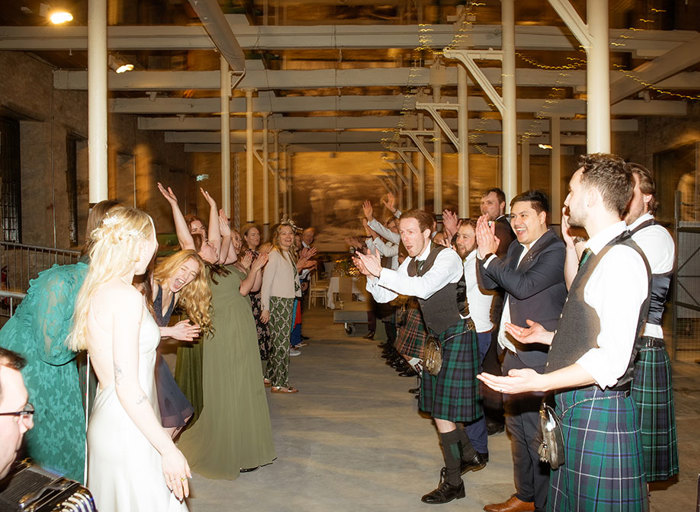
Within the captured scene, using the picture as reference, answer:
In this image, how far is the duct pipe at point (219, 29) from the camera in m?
5.73

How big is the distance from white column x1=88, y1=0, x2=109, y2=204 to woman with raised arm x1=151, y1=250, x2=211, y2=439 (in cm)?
63

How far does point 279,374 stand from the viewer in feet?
21.5

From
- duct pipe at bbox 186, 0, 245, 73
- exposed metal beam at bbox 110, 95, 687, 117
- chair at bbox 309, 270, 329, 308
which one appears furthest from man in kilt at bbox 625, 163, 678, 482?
chair at bbox 309, 270, 329, 308

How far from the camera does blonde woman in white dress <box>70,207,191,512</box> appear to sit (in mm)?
2129

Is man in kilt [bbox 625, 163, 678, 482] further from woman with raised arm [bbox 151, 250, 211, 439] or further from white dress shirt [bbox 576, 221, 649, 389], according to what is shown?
woman with raised arm [bbox 151, 250, 211, 439]

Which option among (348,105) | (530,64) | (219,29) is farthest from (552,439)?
(530,64)

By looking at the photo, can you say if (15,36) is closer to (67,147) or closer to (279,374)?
(67,147)

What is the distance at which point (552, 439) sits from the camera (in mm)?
2205

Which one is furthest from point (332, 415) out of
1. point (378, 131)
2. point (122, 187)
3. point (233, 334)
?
point (378, 131)

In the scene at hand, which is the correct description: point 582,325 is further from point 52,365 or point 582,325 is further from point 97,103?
point 97,103

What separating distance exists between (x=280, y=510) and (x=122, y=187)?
39.4 feet

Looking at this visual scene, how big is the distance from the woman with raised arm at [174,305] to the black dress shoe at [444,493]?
1.51 meters

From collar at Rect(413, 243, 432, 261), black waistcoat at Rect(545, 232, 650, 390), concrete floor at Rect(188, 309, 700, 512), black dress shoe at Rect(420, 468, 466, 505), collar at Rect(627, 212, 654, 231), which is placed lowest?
concrete floor at Rect(188, 309, 700, 512)

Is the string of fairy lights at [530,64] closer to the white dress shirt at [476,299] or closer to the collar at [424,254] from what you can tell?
the white dress shirt at [476,299]
